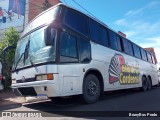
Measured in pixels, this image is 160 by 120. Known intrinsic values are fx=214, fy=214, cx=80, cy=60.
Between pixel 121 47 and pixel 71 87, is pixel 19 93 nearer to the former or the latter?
pixel 71 87

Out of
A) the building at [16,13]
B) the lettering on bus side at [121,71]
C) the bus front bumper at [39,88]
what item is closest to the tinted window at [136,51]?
the lettering on bus side at [121,71]

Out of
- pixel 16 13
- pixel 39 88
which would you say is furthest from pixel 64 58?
pixel 16 13

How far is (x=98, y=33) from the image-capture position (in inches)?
351

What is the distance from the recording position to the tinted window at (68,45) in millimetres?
6467

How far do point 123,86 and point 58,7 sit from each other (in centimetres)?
543

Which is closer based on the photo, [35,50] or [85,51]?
[35,50]

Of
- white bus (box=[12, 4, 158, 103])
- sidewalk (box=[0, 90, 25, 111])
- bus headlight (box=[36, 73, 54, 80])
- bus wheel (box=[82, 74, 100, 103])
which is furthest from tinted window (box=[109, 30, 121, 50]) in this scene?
sidewalk (box=[0, 90, 25, 111])

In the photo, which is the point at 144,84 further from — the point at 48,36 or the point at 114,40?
the point at 48,36

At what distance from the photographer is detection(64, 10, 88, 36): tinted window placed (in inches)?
282

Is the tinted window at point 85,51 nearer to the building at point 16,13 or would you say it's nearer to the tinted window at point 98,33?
the tinted window at point 98,33

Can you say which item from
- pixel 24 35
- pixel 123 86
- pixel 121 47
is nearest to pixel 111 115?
pixel 24 35

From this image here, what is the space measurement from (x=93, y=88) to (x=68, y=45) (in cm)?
190

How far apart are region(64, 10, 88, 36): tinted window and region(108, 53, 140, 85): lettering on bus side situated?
7.44 ft

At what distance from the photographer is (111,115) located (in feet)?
18.5
